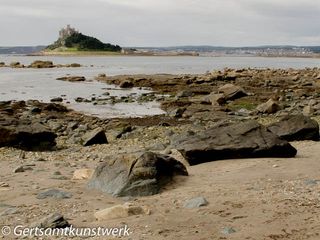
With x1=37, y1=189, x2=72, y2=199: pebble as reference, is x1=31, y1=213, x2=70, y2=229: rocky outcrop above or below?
above

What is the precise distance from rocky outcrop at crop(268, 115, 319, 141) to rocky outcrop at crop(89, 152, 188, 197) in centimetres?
625

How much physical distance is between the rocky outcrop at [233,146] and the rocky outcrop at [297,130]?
3.06 metres

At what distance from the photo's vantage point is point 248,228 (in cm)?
715

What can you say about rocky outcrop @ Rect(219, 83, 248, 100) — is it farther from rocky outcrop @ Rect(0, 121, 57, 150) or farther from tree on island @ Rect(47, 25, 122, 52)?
tree on island @ Rect(47, 25, 122, 52)

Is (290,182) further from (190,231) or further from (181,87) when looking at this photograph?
(181,87)

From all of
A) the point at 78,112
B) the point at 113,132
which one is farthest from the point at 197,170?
the point at 78,112

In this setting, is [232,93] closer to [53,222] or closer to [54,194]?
[54,194]

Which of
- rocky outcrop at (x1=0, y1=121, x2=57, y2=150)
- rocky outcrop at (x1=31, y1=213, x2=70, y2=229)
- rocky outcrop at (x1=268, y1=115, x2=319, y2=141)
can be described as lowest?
rocky outcrop at (x1=0, y1=121, x2=57, y2=150)

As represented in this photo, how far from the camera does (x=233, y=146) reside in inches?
477

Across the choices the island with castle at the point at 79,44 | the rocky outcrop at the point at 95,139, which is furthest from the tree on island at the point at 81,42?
the rocky outcrop at the point at 95,139

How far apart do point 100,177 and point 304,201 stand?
12.5 feet

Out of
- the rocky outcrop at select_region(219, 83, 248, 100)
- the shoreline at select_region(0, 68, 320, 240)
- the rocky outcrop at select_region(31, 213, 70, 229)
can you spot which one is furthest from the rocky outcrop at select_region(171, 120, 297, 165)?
the rocky outcrop at select_region(219, 83, 248, 100)

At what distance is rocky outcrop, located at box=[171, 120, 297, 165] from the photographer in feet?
39.6

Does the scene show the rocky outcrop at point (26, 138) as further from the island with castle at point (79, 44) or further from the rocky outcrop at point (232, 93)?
the island with castle at point (79, 44)
